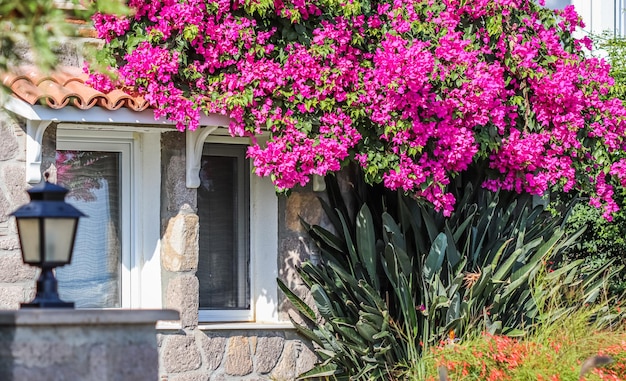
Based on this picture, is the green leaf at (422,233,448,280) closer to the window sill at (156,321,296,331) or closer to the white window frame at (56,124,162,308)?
the window sill at (156,321,296,331)

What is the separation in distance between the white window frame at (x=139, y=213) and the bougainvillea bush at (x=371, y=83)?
0.60 m

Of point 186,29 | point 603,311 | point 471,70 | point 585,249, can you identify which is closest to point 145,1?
point 186,29

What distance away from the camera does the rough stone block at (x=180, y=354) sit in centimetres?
905

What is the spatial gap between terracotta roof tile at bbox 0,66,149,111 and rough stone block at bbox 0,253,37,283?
3.71 ft

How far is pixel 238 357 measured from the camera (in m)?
9.32

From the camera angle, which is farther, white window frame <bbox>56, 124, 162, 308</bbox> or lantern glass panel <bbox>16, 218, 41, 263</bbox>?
white window frame <bbox>56, 124, 162, 308</bbox>

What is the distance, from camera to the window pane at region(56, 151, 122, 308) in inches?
357

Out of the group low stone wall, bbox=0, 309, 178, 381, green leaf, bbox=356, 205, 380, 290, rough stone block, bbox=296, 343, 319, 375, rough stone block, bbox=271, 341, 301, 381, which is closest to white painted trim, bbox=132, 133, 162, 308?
rough stone block, bbox=271, 341, 301, 381

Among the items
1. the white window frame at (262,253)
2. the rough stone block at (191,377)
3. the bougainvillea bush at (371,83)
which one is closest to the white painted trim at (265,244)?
the white window frame at (262,253)

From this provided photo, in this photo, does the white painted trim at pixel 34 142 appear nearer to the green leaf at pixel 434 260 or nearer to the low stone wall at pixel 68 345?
the green leaf at pixel 434 260

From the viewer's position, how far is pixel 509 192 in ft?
34.0

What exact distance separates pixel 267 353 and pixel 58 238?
4727 mm

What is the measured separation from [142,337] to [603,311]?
18.8 feet

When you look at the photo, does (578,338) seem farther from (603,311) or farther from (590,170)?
(590,170)
